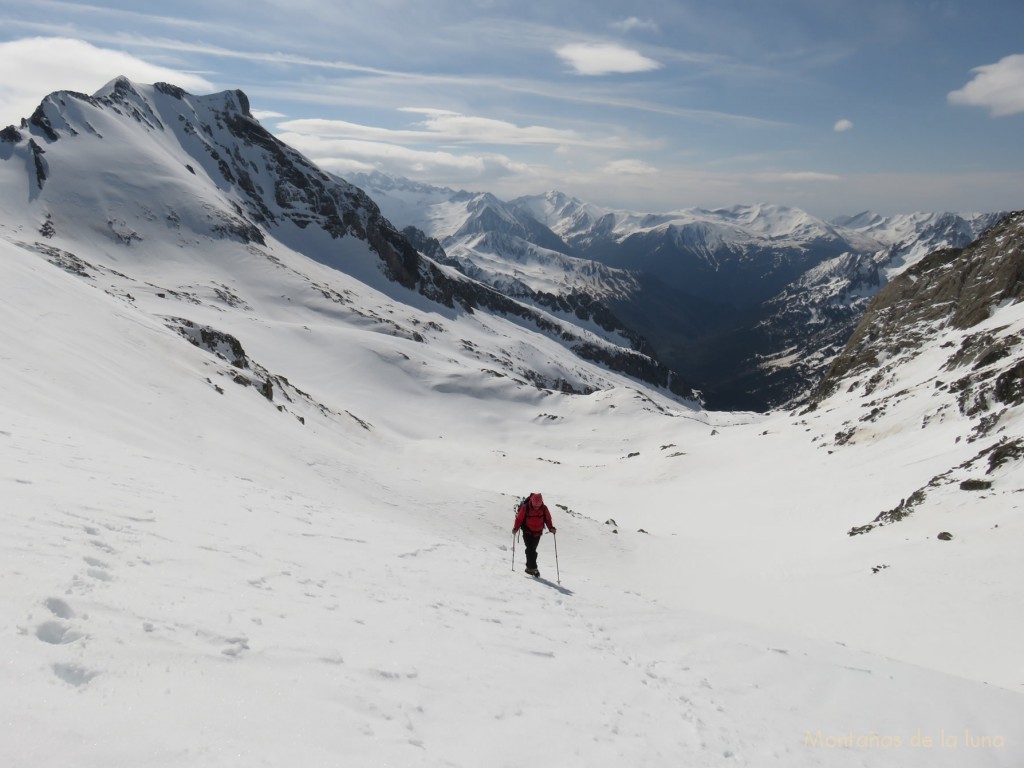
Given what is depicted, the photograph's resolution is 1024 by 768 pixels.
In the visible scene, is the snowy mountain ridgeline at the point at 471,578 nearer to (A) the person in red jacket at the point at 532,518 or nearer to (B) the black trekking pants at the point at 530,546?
(B) the black trekking pants at the point at 530,546

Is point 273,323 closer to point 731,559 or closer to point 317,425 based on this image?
point 317,425

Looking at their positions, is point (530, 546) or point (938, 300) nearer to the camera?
point (530, 546)

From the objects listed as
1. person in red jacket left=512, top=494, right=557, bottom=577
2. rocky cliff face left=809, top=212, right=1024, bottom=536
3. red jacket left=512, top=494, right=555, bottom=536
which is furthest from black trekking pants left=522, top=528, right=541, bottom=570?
rocky cliff face left=809, top=212, right=1024, bottom=536

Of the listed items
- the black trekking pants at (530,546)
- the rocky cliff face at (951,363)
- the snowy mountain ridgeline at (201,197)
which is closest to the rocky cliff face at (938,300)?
the rocky cliff face at (951,363)

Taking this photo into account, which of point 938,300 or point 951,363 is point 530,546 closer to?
point 951,363

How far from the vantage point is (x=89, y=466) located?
12.9 meters

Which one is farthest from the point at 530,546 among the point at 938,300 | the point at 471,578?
the point at 938,300

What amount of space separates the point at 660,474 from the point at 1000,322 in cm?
3555

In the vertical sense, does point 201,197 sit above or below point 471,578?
above

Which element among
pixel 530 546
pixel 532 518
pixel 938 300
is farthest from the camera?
pixel 938 300

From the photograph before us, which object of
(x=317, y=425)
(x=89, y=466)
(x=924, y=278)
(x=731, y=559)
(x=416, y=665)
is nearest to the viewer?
(x=416, y=665)

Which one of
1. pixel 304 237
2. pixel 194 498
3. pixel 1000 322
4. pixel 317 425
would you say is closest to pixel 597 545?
pixel 194 498

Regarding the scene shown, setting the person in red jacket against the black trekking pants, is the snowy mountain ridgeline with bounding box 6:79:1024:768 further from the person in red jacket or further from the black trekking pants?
the person in red jacket

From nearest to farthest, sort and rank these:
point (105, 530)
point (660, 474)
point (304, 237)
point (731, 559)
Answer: point (105, 530) < point (731, 559) < point (660, 474) < point (304, 237)
